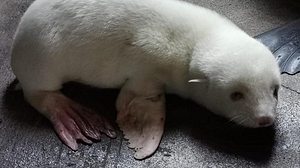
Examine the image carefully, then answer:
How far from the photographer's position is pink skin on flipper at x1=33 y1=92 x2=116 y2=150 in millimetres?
2012

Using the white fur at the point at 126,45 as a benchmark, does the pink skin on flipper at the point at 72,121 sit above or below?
below

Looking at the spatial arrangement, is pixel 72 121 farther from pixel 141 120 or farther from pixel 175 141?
pixel 175 141

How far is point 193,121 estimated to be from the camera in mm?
2074

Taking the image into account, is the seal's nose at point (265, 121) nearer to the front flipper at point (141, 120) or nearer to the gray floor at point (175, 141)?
the gray floor at point (175, 141)

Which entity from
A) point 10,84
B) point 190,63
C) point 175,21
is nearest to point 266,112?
point 190,63

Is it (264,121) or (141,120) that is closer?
(264,121)

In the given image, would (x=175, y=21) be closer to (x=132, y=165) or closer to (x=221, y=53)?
(x=221, y=53)

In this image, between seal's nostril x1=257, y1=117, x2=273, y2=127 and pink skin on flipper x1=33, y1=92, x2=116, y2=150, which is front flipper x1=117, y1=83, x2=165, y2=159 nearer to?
pink skin on flipper x1=33, y1=92, x2=116, y2=150

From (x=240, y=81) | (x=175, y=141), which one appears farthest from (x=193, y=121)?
(x=240, y=81)

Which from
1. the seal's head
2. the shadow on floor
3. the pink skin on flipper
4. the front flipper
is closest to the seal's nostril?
the seal's head

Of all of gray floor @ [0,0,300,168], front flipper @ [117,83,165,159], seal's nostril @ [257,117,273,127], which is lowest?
gray floor @ [0,0,300,168]

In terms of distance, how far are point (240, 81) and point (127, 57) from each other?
0.43m

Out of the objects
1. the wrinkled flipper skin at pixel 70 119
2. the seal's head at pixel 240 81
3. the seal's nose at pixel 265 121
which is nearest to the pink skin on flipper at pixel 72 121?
the wrinkled flipper skin at pixel 70 119

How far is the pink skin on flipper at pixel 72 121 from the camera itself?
6.60 feet
